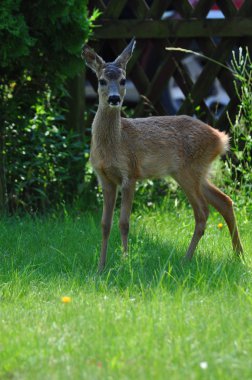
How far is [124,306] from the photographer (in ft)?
15.9

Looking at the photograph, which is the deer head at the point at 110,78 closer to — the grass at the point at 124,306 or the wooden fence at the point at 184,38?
the grass at the point at 124,306

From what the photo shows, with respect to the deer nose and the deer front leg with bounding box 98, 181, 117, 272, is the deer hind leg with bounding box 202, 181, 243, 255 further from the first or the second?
the deer nose

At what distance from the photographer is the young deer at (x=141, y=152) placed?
6.37 metres

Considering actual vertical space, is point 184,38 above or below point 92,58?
above

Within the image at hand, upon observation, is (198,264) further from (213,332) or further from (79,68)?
(79,68)

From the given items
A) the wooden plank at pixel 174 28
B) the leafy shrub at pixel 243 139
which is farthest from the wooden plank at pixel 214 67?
the leafy shrub at pixel 243 139

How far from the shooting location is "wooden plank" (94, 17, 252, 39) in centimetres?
856

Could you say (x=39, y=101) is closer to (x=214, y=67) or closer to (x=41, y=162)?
(x=41, y=162)

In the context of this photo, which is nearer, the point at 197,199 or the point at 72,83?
the point at 197,199

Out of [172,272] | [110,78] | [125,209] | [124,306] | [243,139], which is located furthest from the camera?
[243,139]

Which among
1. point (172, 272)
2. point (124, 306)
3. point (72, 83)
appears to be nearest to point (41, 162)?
point (72, 83)

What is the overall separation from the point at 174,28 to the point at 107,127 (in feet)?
8.53

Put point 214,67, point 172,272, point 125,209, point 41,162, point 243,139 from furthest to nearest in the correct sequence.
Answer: point 214,67, point 41,162, point 243,139, point 125,209, point 172,272

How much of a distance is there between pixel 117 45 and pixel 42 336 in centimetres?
507
